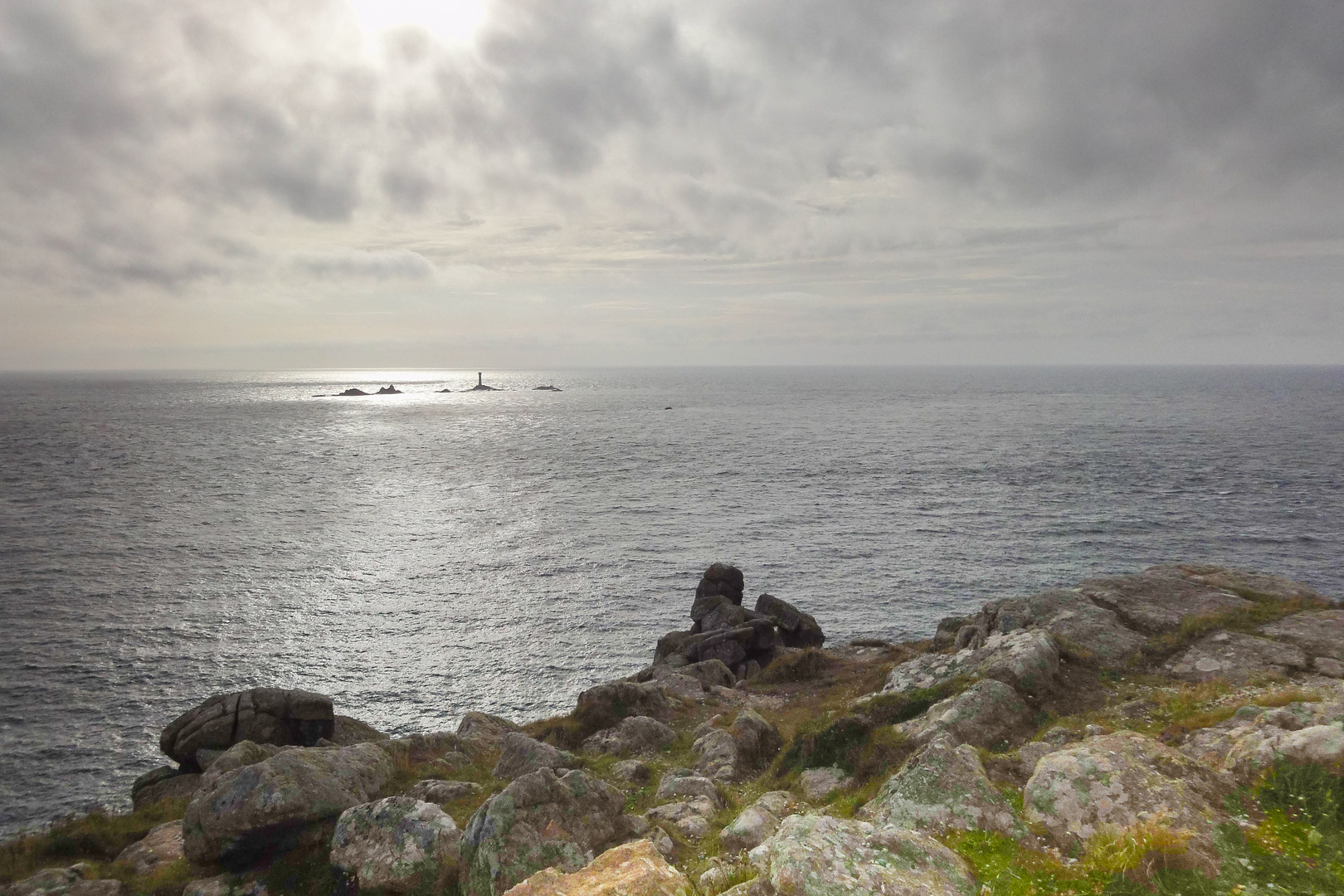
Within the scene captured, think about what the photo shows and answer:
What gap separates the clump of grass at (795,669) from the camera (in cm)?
3959

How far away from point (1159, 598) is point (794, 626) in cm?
2670

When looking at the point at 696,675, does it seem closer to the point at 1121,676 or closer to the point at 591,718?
the point at 591,718

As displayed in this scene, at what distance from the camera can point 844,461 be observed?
127125mm

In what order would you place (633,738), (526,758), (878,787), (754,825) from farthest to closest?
(633,738)
(526,758)
(878,787)
(754,825)

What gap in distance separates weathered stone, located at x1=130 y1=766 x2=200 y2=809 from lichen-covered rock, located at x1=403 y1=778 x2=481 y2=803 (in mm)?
12809

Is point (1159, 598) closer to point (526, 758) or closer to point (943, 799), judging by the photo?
point (943, 799)

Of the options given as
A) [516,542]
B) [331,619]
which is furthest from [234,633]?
[516,542]

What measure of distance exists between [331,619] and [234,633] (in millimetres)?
6766

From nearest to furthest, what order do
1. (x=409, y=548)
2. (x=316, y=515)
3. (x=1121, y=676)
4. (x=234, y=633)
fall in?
(x=1121, y=676) < (x=234, y=633) < (x=409, y=548) < (x=316, y=515)

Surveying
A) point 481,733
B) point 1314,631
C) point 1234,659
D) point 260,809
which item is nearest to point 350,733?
point 481,733

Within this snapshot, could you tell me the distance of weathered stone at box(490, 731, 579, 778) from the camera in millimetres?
20562

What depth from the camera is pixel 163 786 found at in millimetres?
27281

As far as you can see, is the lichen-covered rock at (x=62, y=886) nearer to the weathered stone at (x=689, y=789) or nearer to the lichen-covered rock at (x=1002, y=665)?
the weathered stone at (x=689, y=789)

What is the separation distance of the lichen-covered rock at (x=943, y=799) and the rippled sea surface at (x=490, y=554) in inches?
1278
